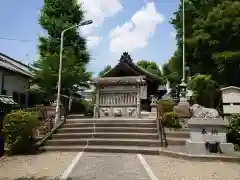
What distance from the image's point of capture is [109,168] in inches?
331

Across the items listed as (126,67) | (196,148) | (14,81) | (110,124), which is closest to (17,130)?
(110,124)

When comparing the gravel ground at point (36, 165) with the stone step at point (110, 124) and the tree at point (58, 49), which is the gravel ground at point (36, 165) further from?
Answer: the tree at point (58, 49)

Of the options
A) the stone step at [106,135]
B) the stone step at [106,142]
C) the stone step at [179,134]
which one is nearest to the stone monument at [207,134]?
the stone step at [106,142]

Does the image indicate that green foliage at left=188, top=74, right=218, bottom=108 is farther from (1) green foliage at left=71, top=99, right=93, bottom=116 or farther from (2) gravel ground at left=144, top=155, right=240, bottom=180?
(1) green foliage at left=71, top=99, right=93, bottom=116

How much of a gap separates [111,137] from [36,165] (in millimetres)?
4735

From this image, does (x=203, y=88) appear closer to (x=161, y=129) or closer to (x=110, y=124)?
(x=161, y=129)

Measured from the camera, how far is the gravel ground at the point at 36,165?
25.8 ft

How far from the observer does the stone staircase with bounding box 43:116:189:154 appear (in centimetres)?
1178

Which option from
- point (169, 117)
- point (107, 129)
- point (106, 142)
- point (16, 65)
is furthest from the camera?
point (16, 65)

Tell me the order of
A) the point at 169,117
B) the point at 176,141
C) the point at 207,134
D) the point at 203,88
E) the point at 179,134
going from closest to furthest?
the point at 207,134
the point at 176,141
the point at 179,134
the point at 169,117
the point at 203,88

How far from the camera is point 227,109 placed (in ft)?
54.4

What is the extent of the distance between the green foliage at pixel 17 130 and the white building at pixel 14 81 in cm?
1053

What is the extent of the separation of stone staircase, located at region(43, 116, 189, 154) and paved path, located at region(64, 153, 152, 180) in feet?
3.65

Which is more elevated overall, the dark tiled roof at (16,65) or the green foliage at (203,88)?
the dark tiled roof at (16,65)
